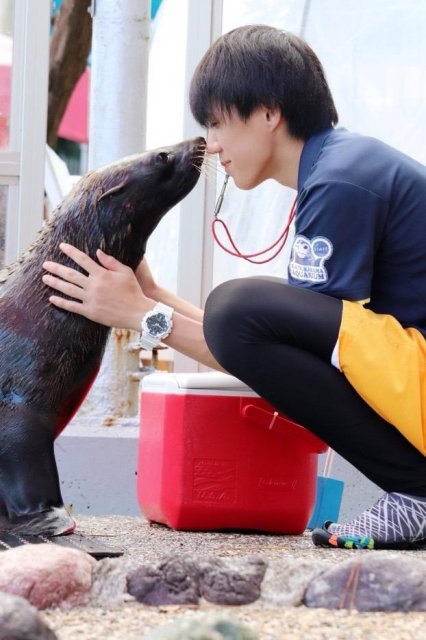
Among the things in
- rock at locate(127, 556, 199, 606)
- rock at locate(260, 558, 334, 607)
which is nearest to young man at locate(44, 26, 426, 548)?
rock at locate(260, 558, 334, 607)

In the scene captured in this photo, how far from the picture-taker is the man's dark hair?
3193 millimetres

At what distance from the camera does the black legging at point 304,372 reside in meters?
3.08

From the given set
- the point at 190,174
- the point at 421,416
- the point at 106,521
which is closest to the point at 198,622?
the point at 421,416

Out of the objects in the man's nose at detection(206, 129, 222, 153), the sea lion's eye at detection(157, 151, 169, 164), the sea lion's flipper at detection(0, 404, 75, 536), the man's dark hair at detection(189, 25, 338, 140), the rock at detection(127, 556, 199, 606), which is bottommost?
the sea lion's flipper at detection(0, 404, 75, 536)

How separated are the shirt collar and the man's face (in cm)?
11

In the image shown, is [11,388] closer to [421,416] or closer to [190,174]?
[190,174]

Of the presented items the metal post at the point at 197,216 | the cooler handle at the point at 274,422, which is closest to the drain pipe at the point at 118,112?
the metal post at the point at 197,216

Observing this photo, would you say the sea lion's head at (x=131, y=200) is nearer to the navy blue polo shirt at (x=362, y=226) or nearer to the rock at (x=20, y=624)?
the navy blue polo shirt at (x=362, y=226)

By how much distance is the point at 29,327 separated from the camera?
315 centimetres

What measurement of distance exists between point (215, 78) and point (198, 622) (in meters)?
1.85

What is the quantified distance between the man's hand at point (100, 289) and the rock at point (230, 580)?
41.3 inches

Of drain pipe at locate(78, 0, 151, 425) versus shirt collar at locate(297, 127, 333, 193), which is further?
drain pipe at locate(78, 0, 151, 425)

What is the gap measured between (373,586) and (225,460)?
1406 millimetres

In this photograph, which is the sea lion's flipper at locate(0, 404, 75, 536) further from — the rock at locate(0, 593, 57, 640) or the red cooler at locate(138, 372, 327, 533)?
the rock at locate(0, 593, 57, 640)
